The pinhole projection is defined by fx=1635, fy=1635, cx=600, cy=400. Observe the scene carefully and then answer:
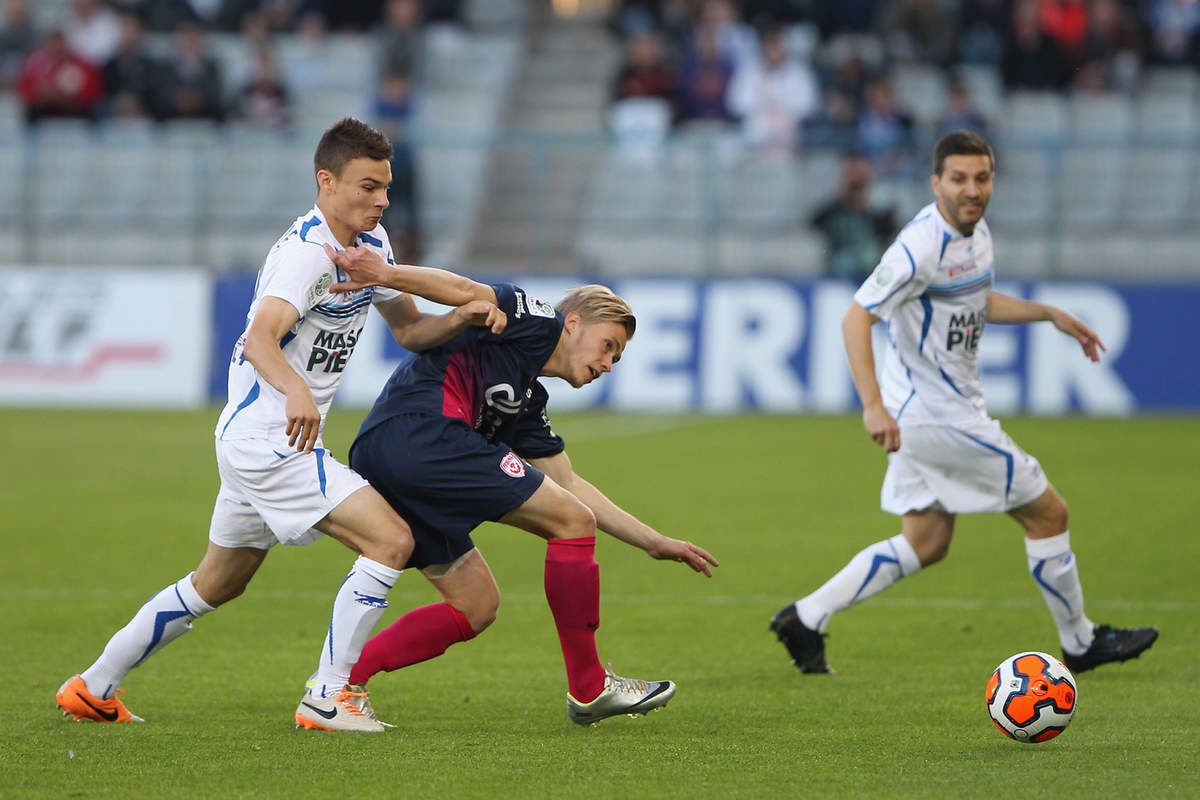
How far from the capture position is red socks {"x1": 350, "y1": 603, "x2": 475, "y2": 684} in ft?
17.7

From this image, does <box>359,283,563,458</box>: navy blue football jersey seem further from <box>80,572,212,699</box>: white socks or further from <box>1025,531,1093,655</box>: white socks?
<box>1025,531,1093,655</box>: white socks

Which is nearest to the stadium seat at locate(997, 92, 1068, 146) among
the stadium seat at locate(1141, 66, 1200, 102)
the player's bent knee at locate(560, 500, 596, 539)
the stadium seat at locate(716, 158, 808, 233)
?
the stadium seat at locate(1141, 66, 1200, 102)

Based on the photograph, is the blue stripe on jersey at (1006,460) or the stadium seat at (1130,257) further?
the stadium seat at (1130,257)

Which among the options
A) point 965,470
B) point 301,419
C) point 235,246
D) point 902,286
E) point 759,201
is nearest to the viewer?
point 301,419

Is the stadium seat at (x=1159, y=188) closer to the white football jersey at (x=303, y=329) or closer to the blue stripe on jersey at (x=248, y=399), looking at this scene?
the white football jersey at (x=303, y=329)

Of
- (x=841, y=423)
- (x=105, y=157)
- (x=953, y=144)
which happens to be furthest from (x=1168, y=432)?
(x=105, y=157)

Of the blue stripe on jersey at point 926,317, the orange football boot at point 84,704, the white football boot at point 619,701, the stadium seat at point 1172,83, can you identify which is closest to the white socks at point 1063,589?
the blue stripe on jersey at point 926,317

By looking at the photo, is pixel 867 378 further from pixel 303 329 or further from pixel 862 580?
pixel 303 329

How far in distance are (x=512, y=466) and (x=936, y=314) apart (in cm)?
208

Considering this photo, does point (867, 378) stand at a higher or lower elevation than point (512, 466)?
higher

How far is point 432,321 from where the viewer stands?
526cm

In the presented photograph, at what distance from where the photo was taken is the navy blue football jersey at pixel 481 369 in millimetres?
5211

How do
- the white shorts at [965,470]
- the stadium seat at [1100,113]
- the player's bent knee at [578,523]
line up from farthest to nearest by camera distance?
1. the stadium seat at [1100,113]
2. the white shorts at [965,470]
3. the player's bent knee at [578,523]

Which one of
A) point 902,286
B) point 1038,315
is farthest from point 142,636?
point 1038,315
